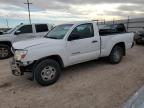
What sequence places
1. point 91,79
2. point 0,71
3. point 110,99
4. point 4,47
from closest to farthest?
point 110,99 → point 91,79 → point 0,71 → point 4,47

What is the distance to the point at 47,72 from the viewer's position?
5.34 m

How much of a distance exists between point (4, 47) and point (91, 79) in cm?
552

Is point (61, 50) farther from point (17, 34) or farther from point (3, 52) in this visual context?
point (17, 34)

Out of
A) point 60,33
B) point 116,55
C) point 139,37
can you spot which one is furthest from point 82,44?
point 139,37

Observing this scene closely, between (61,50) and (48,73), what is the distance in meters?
0.76

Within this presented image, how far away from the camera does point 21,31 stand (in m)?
10.2

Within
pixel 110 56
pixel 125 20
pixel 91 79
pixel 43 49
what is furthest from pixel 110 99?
pixel 125 20

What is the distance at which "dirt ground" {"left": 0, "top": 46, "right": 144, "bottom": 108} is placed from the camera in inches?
169

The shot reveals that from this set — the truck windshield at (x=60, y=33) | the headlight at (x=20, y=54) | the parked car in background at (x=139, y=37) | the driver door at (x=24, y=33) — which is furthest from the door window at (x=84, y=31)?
the parked car in background at (x=139, y=37)

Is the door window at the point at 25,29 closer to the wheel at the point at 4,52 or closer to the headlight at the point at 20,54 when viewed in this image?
the wheel at the point at 4,52

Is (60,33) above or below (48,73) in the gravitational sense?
above

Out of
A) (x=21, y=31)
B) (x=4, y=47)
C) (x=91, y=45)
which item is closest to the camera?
(x=91, y=45)

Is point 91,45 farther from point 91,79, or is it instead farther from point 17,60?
point 17,60

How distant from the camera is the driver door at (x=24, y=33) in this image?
9996 millimetres
